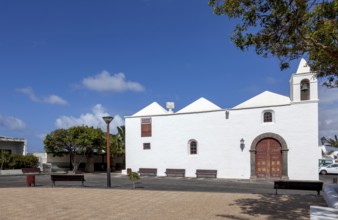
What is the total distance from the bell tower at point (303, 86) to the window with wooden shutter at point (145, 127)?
41.0 feet

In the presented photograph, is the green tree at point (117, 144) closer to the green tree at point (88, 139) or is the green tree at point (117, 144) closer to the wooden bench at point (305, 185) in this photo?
the green tree at point (88, 139)

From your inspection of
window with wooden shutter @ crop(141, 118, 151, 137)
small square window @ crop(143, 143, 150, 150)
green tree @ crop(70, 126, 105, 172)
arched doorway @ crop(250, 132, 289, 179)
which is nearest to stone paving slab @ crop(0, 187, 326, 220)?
arched doorway @ crop(250, 132, 289, 179)

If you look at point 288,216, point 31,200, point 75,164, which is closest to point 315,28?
point 288,216

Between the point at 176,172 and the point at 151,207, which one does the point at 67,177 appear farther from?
the point at 176,172

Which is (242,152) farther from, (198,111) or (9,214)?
(9,214)

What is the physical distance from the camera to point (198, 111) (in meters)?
28.9

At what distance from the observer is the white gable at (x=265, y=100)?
26689mm

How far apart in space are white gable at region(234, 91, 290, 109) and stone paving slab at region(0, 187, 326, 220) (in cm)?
1514

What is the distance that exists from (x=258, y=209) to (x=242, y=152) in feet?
55.0

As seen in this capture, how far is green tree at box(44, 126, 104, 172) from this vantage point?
33375 mm

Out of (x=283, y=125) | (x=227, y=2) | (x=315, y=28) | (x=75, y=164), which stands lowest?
(x=75, y=164)

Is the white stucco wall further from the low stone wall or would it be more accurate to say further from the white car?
the white car

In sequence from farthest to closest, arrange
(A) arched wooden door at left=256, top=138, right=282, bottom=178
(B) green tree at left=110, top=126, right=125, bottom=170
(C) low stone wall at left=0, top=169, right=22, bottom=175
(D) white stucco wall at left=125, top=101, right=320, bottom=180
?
(B) green tree at left=110, top=126, right=125, bottom=170 → (C) low stone wall at left=0, top=169, right=22, bottom=175 → (A) arched wooden door at left=256, top=138, right=282, bottom=178 → (D) white stucco wall at left=125, top=101, right=320, bottom=180

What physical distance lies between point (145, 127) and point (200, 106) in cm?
528
